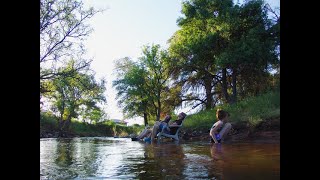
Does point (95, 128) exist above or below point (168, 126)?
below

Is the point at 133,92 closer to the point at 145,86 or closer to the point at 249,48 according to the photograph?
the point at 145,86

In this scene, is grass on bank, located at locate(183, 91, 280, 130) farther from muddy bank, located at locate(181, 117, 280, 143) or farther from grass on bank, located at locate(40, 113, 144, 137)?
grass on bank, located at locate(40, 113, 144, 137)

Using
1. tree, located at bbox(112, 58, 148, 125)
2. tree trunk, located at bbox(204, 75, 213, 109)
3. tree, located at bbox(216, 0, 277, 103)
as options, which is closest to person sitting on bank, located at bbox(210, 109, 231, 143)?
tree, located at bbox(216, 0, 277, 103)

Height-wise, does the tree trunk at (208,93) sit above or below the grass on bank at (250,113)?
above

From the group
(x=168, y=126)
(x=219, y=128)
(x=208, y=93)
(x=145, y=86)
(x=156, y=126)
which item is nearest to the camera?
(x=219, y=128)

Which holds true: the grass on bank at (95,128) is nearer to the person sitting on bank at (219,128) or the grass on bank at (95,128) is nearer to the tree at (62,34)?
the tree at (62,34)

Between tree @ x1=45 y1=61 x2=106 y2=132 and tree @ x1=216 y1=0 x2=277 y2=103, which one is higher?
tree @ x1=216 y1=0 x2=277 y2=103

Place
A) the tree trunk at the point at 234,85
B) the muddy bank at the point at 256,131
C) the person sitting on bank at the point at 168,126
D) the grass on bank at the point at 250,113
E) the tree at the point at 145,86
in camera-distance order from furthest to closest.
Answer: the tree at the point at 145,86
the tree trunk at the point at 234,85
the grass on bank at the point at 250,113
the muddy bank at the point at 256,131
the person sitting on bank at the point at 168,126

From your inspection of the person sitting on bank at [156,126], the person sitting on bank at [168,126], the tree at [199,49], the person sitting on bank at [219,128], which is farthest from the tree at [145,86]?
the person sitting on bank at [219,128]

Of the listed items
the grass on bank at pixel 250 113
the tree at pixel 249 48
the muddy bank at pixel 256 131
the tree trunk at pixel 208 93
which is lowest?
the muddy bank at pixel 256 131

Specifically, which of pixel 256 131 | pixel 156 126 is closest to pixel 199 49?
pixel 256 131

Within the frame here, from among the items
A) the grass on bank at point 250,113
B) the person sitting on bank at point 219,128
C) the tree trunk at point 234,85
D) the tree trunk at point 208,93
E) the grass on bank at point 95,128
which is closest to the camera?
the person sitting on bank at point 219,128

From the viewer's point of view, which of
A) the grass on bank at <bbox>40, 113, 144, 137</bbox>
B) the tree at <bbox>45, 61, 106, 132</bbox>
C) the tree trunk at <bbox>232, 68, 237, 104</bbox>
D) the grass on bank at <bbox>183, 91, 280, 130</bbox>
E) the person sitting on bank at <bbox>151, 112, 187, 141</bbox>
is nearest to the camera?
the person sitting on bank at <bbox>151, 112, 187, 141</bbox>
